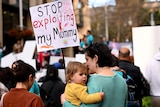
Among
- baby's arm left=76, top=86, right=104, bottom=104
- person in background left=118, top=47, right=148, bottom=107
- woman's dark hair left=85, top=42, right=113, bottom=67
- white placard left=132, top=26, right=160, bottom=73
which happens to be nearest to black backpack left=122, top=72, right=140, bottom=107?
person in background left=118, top=47, right=148, bottom=107

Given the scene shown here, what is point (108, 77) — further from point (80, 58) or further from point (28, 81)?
point (80, 58)

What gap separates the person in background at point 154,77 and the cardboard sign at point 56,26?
4.92 feet

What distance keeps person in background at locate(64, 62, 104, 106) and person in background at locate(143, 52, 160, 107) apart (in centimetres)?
295

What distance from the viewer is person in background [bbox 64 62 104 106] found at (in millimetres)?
3565

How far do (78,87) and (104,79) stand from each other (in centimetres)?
27

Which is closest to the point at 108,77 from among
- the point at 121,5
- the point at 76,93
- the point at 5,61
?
the point at 76,93

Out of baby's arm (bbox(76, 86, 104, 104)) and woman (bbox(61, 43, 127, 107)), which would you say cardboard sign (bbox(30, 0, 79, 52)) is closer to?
woman (bbox(61, 43, 127, 107))

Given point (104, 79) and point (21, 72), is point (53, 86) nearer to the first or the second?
point (21, 72)

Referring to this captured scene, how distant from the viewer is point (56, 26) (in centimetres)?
602

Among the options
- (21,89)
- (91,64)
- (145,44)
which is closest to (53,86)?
(145,44)

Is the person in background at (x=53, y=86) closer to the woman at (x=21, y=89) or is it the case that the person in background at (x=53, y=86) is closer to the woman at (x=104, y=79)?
the woman at (x=21, y=89)

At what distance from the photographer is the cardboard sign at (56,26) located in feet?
19.3

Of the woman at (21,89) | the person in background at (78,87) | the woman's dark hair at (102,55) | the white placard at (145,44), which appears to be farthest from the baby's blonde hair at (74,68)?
the white placard at (145,44)

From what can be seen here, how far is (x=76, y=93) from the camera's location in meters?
3.67
